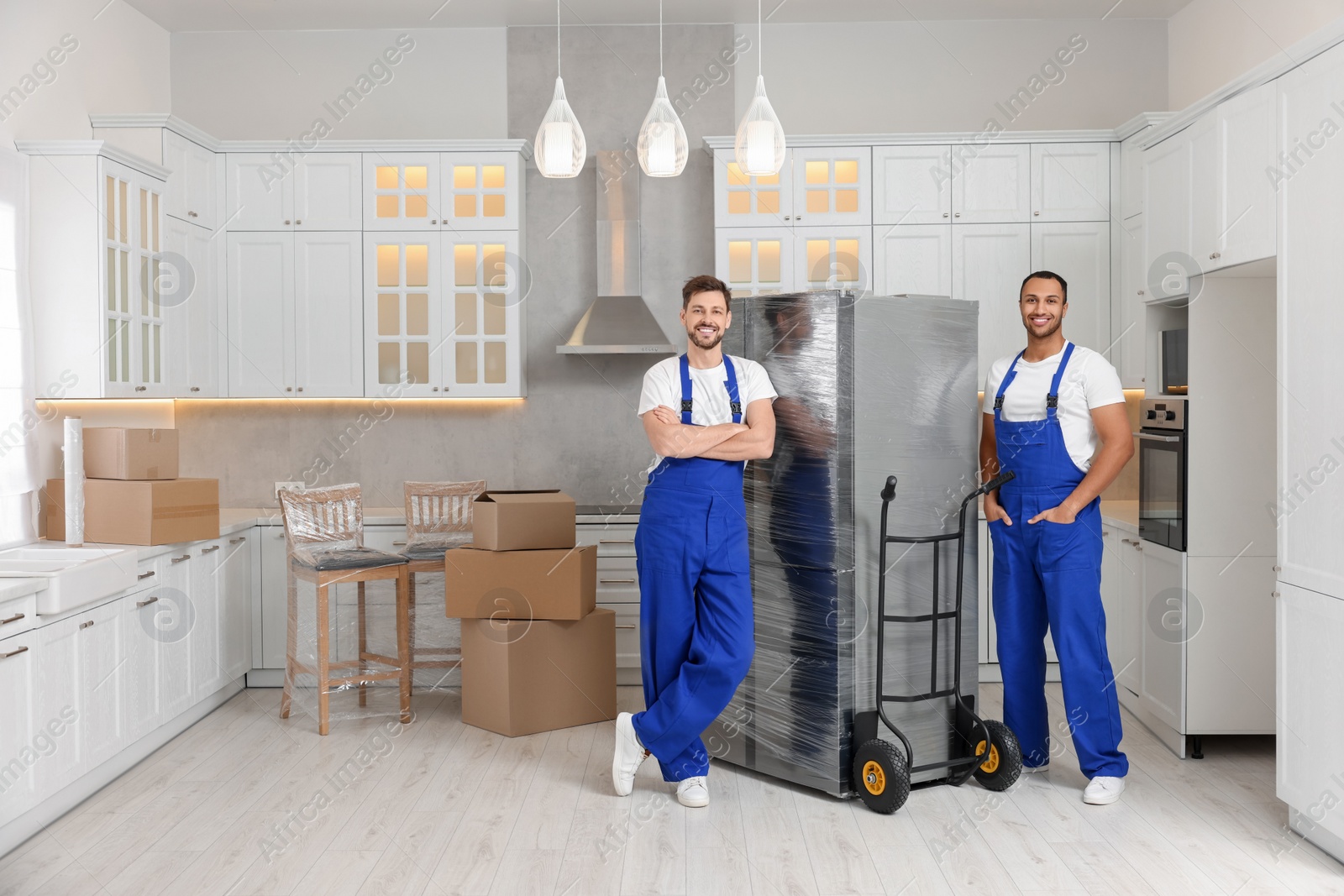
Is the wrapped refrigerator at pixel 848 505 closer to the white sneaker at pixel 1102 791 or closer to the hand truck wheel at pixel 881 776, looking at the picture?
the hand truck wheel at pixel 881 776

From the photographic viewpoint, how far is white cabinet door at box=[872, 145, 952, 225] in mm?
4832

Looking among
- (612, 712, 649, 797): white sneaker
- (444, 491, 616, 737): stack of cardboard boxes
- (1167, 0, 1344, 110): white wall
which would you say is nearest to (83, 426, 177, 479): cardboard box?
(444, 491, 616, 737): stack of cardboard boxes

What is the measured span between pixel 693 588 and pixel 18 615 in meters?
1.99

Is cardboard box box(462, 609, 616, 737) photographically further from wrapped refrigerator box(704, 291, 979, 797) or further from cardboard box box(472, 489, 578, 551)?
wrapped refrigerator box(704, 291, 979, 797)

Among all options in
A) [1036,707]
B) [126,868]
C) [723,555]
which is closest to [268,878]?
[126,868]

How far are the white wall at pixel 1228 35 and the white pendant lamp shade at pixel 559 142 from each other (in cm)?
282

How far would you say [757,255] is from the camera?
488 centimetres

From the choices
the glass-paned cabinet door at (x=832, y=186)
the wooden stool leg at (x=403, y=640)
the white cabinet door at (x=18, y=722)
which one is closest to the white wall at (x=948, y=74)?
the glass-paned cabinet door at (x=832, y=186)

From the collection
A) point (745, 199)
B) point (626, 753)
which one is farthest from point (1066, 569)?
point (745, 199)

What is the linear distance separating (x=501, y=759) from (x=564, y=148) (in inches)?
85.9

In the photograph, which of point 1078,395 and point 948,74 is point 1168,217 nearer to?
point 1078,395

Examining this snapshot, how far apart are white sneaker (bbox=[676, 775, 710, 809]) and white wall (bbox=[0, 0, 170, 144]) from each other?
3416mm

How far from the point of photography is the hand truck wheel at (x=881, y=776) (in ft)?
10.3

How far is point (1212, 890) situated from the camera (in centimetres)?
267
